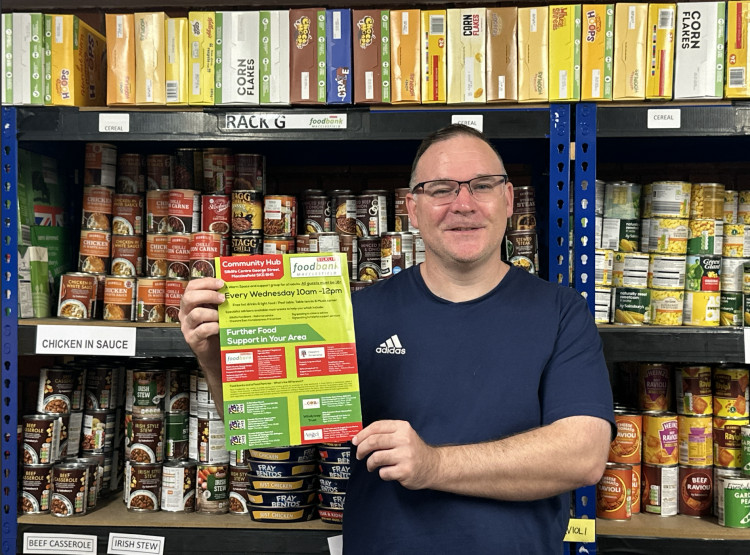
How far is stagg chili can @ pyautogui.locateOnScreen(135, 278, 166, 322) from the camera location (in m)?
2.04

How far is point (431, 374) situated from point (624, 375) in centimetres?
105

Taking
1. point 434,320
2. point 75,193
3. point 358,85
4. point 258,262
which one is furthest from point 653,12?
point 75,193

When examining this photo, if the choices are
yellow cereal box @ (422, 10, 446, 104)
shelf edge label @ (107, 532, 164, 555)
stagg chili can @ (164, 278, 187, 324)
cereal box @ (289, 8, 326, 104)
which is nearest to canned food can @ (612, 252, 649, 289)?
yellow cereal box @ (422, 10, 446, 104)

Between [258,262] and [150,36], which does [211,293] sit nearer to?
[258,262]

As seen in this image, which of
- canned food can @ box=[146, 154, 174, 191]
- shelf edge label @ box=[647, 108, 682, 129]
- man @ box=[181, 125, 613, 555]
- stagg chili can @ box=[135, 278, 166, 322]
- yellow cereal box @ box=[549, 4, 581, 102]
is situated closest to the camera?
man @ box=[181, 125, 613, 555]

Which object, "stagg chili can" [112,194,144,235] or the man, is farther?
"stagg chili can" [112,194,144,235]

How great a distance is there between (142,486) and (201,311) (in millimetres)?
830

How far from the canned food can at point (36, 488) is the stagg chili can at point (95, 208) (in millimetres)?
696

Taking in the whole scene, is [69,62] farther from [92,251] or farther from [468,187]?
[468,187]

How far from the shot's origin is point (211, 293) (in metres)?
1.44

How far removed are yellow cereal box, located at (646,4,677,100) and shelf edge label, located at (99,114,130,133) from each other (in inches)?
55.3

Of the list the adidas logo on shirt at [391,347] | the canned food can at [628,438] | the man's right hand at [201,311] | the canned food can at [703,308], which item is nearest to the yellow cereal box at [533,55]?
the canned food can at [703,308]

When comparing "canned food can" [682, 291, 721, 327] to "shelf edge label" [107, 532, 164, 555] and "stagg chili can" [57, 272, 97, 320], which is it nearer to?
"shelf edge label" [107, 532, 164, 555]

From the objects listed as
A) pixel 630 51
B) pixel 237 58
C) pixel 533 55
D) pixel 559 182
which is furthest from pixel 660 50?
pixel 237 58
